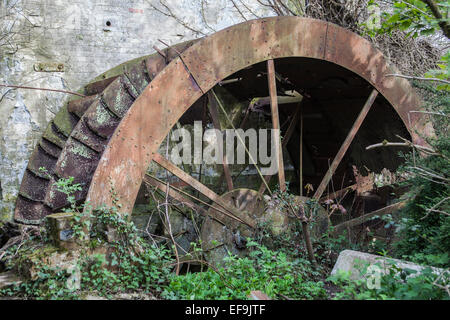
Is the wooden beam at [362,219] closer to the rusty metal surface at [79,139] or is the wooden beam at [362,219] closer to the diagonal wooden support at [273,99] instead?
the diagonal wooden support at [273,99]

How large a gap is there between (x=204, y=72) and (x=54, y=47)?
102 inches

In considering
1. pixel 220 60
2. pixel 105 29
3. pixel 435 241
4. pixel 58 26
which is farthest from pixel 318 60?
pixel 58 26

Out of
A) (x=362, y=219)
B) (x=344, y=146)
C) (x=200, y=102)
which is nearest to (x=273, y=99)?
(x=344, y=146)

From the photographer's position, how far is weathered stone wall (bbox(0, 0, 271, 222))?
17.5 feet

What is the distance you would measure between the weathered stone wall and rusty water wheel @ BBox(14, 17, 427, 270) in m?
0.25

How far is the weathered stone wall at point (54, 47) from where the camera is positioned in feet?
17.5

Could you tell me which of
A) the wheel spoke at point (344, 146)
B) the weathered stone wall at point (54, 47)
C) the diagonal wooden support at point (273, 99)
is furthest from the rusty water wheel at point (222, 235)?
the weathered stone wall at point (54, 47)

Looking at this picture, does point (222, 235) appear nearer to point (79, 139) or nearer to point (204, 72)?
point (204, 72)

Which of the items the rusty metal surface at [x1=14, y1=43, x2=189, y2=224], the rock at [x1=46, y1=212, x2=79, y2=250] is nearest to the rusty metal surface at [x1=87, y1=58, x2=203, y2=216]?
the rock at [x1=46, y1=212, x2=79, y2=250]

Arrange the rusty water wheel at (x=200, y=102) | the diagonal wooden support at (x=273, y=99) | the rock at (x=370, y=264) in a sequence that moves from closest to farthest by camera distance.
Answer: the rock at (x=370, y=264), the rusty water wheel at (x=200, y=102), the diagonal wooden support at (x=273, y=99)

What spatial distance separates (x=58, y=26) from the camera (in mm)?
5625

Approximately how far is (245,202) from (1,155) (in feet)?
10.5

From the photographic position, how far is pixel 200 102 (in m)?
6.07

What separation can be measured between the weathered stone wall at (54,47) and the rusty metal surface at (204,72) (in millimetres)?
2117
